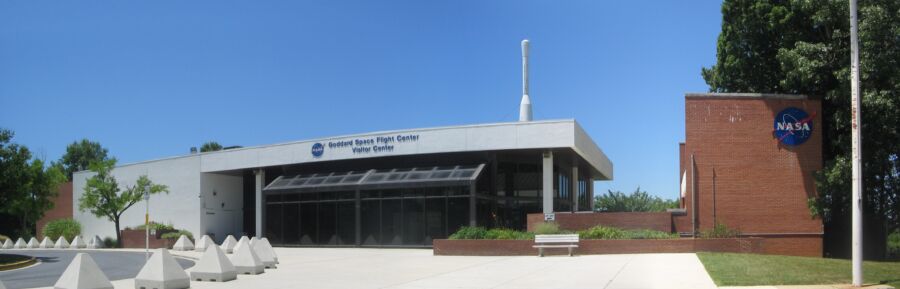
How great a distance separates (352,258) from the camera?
28609 mm

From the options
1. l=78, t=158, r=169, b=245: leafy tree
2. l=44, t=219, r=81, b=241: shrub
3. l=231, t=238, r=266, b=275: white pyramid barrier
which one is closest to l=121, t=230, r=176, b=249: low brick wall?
l=78, t=158, r=169, b=245: leafy tree

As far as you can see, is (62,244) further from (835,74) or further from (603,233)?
(835,74)

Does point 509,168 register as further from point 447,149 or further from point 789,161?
point 789,161

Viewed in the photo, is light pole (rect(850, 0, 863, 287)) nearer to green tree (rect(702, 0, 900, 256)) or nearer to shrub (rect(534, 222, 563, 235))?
green tree (rect(702, 0, 900, 256))

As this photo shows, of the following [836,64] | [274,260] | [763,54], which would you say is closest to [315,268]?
[274,260]

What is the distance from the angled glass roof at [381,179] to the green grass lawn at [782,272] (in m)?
13.5

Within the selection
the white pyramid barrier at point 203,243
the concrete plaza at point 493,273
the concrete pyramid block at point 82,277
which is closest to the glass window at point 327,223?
the white pyramid barrier at point 203,243

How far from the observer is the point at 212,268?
1850cm

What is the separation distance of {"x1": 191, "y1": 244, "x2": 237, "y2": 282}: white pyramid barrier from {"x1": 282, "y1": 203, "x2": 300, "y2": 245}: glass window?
71.8 feet

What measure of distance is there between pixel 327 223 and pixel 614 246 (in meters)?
17.2

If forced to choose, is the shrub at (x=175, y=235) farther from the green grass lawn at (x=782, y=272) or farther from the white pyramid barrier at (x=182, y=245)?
the green grass lawn at (x=782, y=272)

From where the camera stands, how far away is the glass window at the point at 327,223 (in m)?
38.9

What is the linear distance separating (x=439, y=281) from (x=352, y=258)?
36.6 ft

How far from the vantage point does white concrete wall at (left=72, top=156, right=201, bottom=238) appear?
1807 inches
